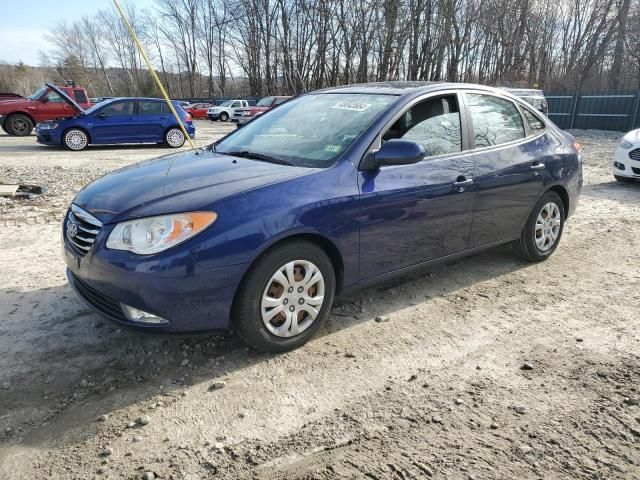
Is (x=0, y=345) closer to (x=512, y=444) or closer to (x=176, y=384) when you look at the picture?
(x=176, y=384)

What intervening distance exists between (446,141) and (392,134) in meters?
0.57

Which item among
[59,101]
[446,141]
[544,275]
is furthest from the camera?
[59,101]

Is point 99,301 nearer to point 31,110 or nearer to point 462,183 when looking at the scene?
point 462,183

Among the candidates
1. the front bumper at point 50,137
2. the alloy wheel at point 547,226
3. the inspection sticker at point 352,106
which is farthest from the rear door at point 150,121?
the alloy wheel at point 547,226

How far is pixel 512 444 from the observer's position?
234 cm

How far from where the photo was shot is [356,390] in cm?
276

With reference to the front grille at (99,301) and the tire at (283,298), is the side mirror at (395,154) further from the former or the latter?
the front grille at (99,301)

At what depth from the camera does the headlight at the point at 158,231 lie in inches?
103

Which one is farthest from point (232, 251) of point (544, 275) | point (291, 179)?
point (544, 275)

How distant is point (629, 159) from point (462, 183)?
6.92 m

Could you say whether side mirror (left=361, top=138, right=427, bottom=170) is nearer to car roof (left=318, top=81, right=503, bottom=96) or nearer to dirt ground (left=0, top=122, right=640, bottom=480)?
car roof (left=318, top=81, right=503, bottom=96)

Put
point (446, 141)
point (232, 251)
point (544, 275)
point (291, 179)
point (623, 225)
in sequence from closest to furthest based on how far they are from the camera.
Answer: point (232, 251) < point (291, 179) < point (446, 141) < point (544, 275) < point (623, 225)

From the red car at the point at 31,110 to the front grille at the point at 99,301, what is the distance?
1558 cm

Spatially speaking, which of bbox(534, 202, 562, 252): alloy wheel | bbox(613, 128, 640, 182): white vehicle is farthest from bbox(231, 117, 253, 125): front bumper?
bbox(613, 128, 640, 182): white vehicle
